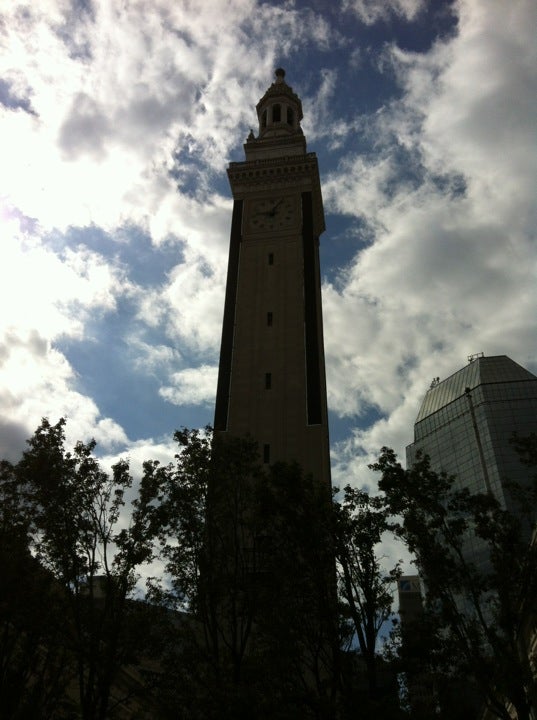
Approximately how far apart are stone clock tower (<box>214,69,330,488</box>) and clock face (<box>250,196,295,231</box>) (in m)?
0.09

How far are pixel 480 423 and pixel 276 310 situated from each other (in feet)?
168

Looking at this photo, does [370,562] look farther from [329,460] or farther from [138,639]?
[329,460]

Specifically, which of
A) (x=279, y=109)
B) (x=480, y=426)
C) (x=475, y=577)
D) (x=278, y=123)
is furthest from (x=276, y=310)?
(x=480, y=426)

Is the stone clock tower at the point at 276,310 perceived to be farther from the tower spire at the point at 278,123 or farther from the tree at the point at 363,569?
the tree at the point at 363,569

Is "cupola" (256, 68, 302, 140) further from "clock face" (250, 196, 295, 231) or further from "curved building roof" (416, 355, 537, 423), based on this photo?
"curved building roof" (416, 355, 537, 423)

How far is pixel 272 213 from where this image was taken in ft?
171

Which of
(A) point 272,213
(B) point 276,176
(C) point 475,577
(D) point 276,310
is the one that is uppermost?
(B) point 276,176

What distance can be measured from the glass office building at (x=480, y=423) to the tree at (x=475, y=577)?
2319 inches

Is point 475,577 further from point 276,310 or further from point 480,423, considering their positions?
point 480,423

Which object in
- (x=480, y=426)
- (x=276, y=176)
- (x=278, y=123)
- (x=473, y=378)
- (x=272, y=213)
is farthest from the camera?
(x=473, y=378)

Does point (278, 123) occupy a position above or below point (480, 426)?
above

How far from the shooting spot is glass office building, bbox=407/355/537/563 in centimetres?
8088

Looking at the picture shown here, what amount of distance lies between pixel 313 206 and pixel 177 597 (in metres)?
39.8

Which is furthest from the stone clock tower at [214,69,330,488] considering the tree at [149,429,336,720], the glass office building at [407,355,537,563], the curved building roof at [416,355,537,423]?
the curved building roof at [416,355,537,423]
